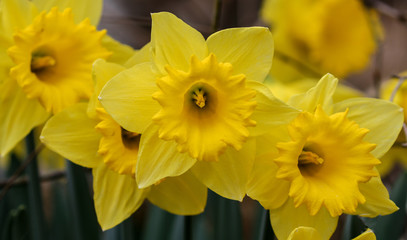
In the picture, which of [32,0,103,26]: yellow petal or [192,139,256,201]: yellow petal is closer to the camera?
[192,139,256,201]: yellow petal

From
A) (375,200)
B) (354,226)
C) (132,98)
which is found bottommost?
(354,226)

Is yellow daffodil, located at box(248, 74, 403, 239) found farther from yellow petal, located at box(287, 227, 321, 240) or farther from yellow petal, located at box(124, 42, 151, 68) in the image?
yellow petal, located at box(124, 42, 151, 68)

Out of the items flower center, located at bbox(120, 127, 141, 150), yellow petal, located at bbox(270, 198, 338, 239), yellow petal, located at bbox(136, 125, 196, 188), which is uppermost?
yellow petal, located at bbox(136, 125, 196, 188)

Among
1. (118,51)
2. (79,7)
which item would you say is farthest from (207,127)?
(79,7)

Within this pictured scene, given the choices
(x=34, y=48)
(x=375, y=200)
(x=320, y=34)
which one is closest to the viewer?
(x=375, y=200)

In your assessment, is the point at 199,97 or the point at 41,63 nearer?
the point at 199,97

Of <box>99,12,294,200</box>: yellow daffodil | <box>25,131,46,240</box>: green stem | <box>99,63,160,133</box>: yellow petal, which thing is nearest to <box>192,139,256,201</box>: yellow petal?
<box>99,12,294,200</box>: yellow daffodil

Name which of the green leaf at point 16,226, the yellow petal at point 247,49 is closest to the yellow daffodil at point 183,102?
the yellow petal at point 247,49

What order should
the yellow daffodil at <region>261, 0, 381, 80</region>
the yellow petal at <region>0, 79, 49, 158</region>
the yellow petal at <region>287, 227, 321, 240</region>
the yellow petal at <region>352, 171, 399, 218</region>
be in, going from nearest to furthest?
1. the yellow petal at <region>287, 227, 321, 240</region>
2. the yellow petal at <region>352, 171, 399, 218</region>
3. the yellow petal at <region>0, 79, 49, 158</region>
4. the yellow daffodil at <region>261, 0, 381, 80</region>

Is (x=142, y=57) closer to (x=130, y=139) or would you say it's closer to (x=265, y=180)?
(x=130, y=139)
